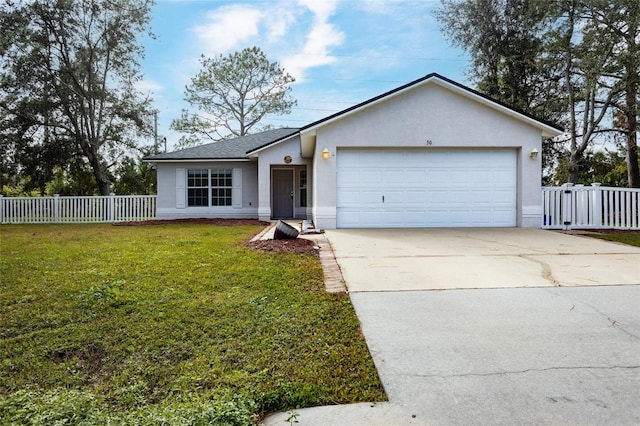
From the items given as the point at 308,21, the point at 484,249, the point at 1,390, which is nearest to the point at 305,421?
the point at 1,390

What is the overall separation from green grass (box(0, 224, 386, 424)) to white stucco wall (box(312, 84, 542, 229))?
18.4ft

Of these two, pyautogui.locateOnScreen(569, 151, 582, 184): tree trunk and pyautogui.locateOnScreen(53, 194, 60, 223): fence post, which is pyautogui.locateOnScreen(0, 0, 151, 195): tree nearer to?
pyautogui.locateOnScreen(53, 194, 60, 223): fence post

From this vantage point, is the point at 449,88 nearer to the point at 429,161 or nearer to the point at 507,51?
the point at 429,161

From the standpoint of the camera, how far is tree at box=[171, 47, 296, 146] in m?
29.1

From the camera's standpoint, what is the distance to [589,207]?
36.6ft

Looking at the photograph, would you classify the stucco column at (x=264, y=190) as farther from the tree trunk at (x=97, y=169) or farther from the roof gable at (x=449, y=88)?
the tree trunk at (x=97, y=169)

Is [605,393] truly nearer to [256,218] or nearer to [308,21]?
[256,218]

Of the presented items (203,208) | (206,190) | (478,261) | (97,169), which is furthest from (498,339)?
(97,169)

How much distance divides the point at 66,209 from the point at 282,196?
9.14 m

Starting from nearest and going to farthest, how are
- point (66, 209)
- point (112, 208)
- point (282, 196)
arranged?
point (66, 209) < point (112, 208) < point (282, 196)

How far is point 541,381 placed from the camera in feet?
7.84

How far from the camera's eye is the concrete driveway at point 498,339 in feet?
6.91

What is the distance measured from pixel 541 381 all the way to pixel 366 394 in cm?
115

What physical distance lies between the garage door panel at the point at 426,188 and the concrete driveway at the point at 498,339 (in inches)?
180
